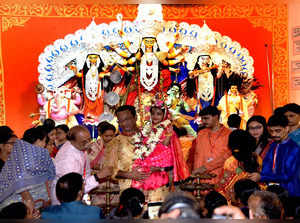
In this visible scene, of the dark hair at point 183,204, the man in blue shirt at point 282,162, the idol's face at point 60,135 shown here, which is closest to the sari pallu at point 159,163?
the man in blue shirt at point 282,162

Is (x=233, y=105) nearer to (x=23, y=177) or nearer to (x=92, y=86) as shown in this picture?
(x=92, y=86)

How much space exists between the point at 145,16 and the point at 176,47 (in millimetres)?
844

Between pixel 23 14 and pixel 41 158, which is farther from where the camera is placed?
pixel 23 14

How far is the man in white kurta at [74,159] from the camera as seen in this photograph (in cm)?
435

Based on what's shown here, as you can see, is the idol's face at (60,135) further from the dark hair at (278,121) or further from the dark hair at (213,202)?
the dark hair at (213,202)

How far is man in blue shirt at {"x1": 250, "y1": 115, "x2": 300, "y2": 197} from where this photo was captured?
13.5ft

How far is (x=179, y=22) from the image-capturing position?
10656mm

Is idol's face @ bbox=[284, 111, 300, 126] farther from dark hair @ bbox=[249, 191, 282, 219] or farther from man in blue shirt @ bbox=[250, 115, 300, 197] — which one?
dark hair @ bbox=[249, 191, 282, 219]

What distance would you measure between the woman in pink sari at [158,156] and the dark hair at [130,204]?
4.83 feet

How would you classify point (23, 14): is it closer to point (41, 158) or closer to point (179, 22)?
point (179, 22)

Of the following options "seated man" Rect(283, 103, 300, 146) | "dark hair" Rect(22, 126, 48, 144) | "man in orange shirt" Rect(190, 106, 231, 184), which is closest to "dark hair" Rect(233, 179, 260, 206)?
"seated man" Rect(283, 103, 300, 146)

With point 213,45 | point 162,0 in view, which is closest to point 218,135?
point 162,0

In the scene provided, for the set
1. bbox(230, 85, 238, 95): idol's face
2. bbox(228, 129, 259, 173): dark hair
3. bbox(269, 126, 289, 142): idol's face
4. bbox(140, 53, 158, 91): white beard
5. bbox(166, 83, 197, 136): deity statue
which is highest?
bbox(140, 53, 158, 91): white beard

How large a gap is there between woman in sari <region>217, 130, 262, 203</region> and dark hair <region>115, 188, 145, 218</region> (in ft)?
4.75
